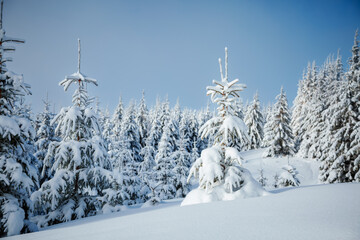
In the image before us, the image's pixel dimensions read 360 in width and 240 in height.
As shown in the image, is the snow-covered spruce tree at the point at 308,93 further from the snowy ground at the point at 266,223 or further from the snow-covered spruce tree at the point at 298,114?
the snowy ground at the point at 266,223

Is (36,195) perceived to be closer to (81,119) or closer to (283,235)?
(81,119)

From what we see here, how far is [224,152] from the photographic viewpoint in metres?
7.76

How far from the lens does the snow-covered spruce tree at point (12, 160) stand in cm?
659

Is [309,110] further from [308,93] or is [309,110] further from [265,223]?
[265,223]

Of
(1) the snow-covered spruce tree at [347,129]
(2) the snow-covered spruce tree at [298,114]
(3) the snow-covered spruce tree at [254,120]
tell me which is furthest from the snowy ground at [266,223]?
(3) the snow-covered spruce tree at [254,120]

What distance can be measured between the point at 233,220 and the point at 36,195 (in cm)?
817

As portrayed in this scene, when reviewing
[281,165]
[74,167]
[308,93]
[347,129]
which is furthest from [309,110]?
[74,167]

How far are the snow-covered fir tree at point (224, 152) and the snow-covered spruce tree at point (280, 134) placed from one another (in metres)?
28.7

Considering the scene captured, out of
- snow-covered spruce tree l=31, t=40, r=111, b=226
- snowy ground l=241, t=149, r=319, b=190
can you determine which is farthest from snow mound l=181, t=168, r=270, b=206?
snowy ground l=241, t=149, r=319, b=190

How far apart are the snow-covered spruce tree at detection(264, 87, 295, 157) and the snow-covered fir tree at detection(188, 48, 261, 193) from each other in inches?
1131

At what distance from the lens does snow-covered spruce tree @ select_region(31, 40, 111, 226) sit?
27.3 ft

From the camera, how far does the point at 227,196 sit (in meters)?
6.62

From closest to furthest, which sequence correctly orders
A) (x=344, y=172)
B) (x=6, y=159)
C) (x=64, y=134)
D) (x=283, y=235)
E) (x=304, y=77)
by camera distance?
(x=283, y=235), (x=6, y=159), (x=64, y=134), (x=344, y=172), (x=304, y=77)

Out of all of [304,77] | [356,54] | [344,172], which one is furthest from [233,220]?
[304,77]
